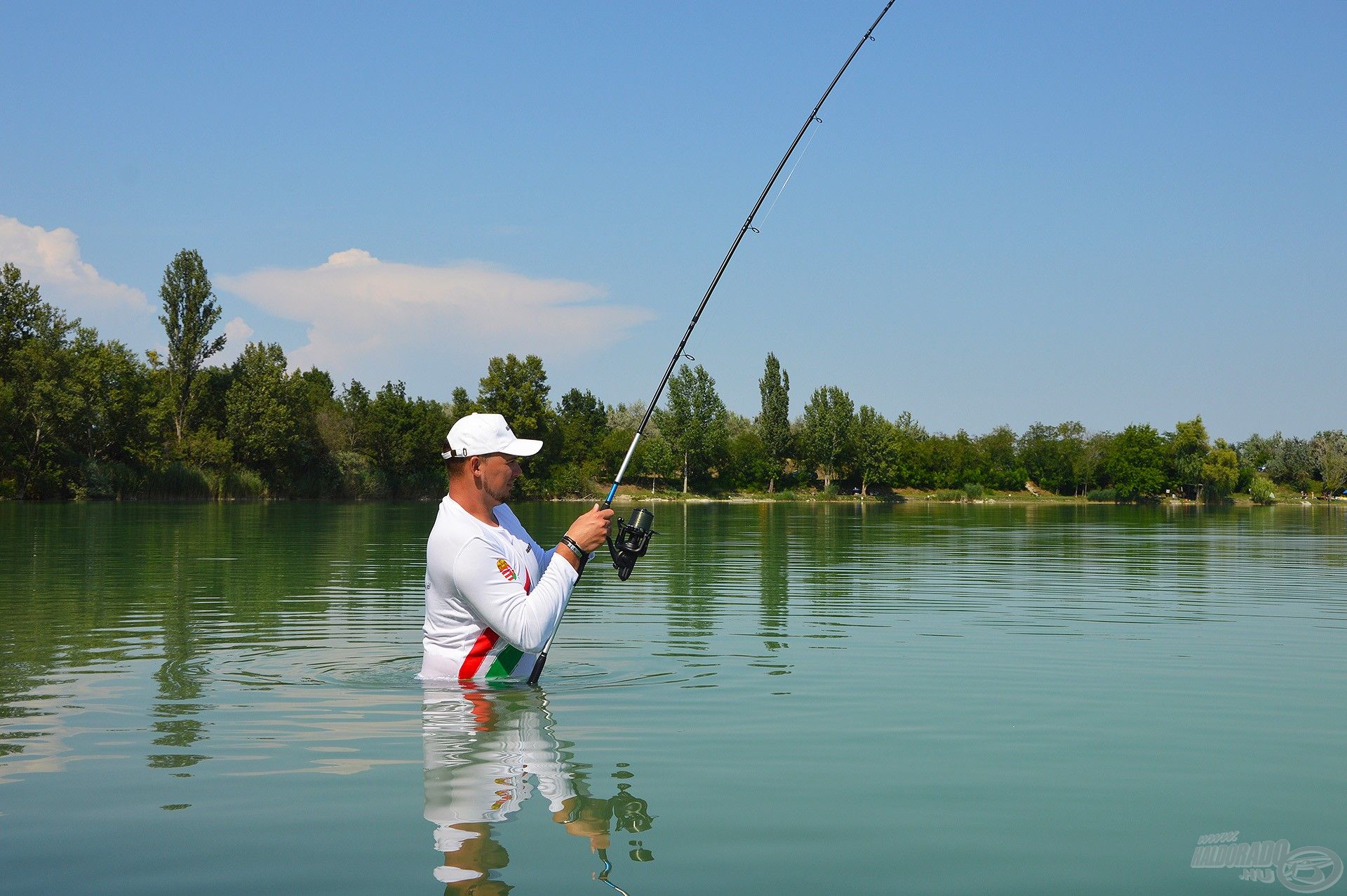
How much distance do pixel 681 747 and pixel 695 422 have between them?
4264 inches

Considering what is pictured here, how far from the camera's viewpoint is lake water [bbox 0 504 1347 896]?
4.56 meters

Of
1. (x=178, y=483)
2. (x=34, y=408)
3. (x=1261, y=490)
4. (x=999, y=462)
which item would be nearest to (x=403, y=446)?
(x=178, y=483)

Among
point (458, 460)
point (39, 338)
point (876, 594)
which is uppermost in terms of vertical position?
point (39, 338)

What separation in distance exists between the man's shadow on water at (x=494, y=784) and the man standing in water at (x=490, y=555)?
0.52 m

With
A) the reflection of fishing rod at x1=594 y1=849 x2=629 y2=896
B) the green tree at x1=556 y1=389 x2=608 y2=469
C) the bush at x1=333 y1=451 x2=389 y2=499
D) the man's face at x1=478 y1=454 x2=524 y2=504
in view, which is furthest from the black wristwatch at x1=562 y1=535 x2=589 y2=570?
the green tree at x1=556 y1=389 x2=608 y2=469

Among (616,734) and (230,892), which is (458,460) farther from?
(230,892)

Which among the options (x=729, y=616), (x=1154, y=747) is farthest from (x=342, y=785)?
(x=729, y=616)

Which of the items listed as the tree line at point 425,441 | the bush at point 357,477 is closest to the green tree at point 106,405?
the tree line at point 425,441

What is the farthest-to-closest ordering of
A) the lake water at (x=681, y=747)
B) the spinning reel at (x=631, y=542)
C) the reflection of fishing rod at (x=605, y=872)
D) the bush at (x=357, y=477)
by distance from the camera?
the bush at (x=357, y=477), the spinning reel at (x=631, y=542), the lake water at (x=681, y=747), the reflection of fishing rod at (x=605, y=872)

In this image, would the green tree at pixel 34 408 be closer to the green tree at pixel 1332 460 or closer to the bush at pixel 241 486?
the bush at pixel 241 486

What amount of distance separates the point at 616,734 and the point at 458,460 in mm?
1856

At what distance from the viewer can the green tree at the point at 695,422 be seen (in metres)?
114

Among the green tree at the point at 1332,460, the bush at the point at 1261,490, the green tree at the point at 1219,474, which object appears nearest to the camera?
the bush at the point at 1261,490

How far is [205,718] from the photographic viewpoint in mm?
7496
